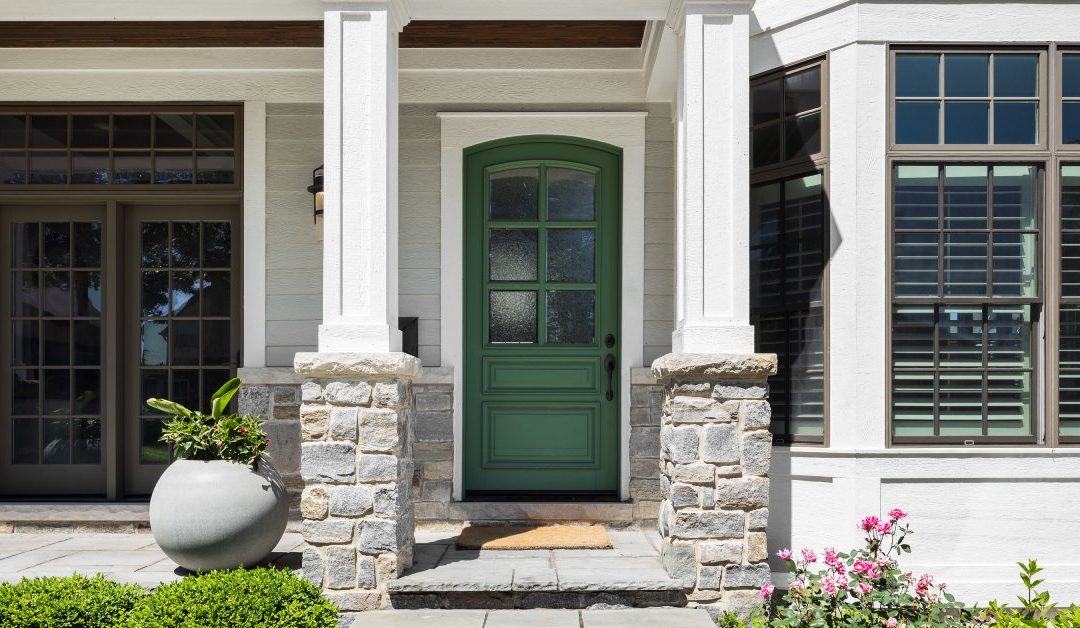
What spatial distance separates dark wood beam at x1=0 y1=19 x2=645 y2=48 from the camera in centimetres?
516

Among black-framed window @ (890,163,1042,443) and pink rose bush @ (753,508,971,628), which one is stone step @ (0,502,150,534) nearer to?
pink rose bush @ (753,508,971,628)

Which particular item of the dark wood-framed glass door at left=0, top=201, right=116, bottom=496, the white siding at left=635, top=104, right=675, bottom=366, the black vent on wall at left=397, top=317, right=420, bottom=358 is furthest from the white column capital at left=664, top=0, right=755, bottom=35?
the dark wood-framed glass door at left=0, top=201, right=116, bottom=496

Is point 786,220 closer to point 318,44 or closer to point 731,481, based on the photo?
point 731,481

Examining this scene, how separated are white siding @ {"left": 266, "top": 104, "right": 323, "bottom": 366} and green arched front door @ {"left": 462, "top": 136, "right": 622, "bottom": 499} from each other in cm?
93

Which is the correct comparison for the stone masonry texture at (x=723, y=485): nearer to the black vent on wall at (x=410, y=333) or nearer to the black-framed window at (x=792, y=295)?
the black-framed window at (x=792, y=295)

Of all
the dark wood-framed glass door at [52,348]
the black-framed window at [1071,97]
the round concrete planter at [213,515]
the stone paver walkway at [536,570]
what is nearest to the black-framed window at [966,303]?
the black-framed window at [1071,97]

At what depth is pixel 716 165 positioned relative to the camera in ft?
13.8

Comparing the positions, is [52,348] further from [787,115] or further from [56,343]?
[787,115]

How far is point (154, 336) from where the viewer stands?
18.6 ft

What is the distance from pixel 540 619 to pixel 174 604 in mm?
1474

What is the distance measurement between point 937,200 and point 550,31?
7.51 feet

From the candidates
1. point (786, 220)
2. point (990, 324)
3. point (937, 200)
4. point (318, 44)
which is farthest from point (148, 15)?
point (990, 324)

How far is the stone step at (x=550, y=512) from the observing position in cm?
526

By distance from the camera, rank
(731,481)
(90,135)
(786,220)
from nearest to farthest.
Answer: (731,481), (786,220), (90,135)
